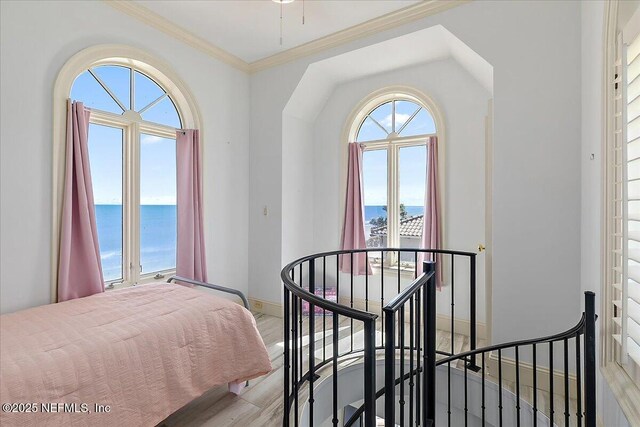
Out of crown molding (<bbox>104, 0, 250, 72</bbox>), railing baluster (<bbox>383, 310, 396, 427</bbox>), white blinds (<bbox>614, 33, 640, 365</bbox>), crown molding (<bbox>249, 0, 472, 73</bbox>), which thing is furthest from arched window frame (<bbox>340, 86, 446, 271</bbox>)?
railing baluster (<bbox>383, 310, 396, 427</bbox>)

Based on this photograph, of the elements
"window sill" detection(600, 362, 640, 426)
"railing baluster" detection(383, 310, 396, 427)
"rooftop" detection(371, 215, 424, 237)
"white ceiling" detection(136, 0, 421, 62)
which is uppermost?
"white ceiling" detection(136, 0, 421, 62)

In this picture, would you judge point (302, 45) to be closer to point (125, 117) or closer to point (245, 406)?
point (125, 117)

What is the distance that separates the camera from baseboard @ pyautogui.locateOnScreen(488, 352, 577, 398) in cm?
216

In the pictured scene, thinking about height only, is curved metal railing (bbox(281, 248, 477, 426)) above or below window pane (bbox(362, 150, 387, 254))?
below

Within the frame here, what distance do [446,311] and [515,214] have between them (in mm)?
1454

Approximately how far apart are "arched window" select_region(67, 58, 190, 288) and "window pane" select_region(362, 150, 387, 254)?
222 centimetres

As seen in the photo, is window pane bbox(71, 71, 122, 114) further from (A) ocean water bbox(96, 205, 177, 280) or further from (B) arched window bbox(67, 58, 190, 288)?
(A) ocean water bbox(96, 205, 177, 280)

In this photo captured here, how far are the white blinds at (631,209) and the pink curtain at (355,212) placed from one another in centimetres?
247

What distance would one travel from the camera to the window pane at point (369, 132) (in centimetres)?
378

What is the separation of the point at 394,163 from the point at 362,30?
57.1 inches

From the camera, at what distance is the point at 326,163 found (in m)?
4.03

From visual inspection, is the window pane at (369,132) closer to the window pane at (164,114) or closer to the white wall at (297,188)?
the white wall at (297,188)

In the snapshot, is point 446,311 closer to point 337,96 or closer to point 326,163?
point 326,163

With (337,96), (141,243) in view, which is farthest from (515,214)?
(141,243)
